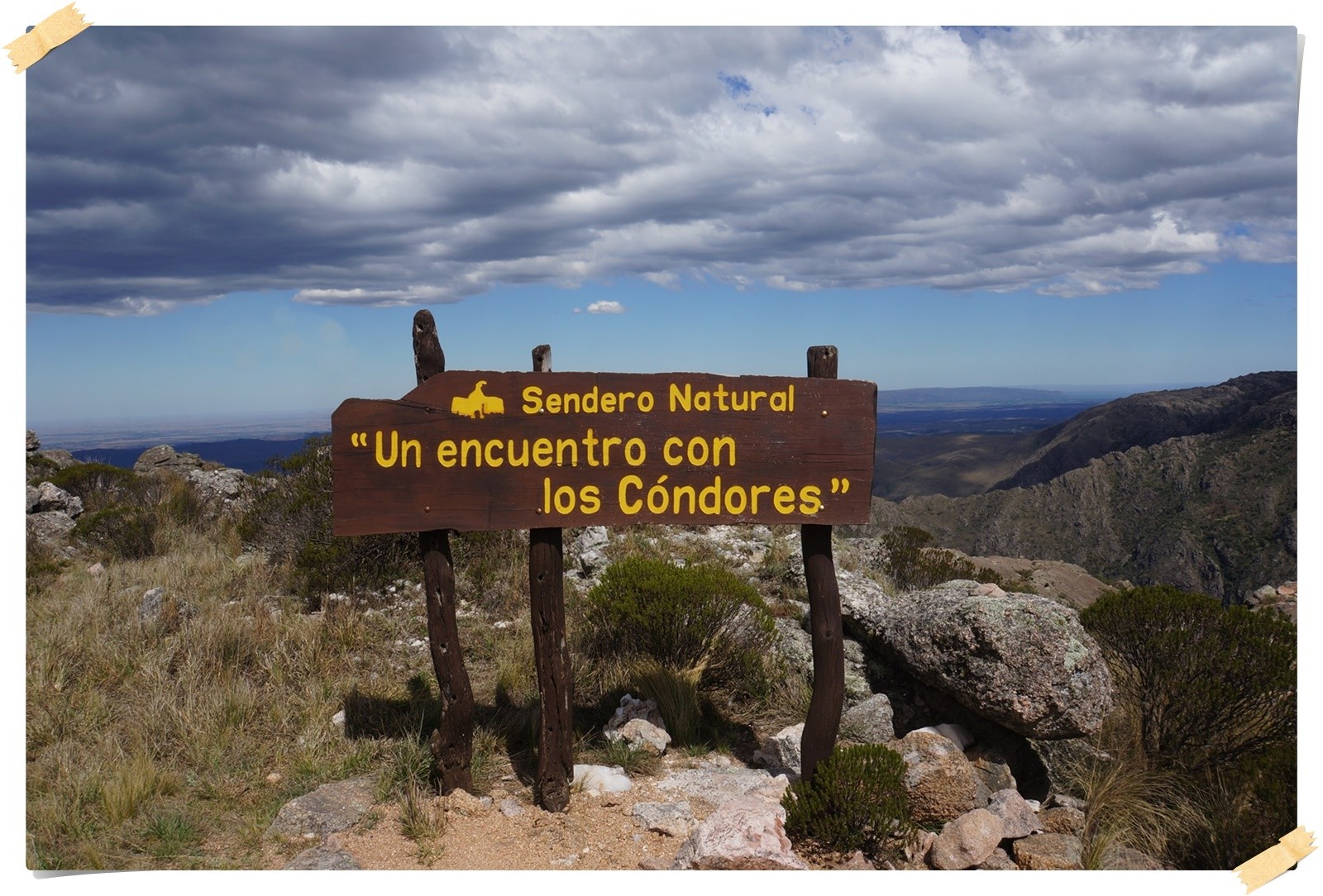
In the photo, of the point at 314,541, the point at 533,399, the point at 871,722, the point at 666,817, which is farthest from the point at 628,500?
the point at 314,541

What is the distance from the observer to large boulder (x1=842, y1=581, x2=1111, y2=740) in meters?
4.95

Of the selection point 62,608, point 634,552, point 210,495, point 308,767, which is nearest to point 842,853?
point 308,767

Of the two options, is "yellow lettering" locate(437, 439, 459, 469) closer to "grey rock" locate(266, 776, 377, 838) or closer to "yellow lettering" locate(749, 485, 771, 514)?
"yellow lettering" locate(749, 485, 771, 514)

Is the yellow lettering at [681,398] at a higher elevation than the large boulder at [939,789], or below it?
higher

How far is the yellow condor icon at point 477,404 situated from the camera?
4.56 m

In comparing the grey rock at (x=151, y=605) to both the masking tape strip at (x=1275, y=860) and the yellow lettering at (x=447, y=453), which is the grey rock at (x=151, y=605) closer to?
the yellow lettering at (x=447, y=453)

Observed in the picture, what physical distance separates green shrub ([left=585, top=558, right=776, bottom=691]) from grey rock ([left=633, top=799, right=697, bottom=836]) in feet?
5.61

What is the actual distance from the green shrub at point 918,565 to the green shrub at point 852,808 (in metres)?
6.38

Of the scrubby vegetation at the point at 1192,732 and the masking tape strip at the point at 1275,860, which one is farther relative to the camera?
the scrubby vegetation at the point at 1192,732

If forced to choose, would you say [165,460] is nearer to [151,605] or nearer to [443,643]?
[151,605]

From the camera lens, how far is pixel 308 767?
4.92 m

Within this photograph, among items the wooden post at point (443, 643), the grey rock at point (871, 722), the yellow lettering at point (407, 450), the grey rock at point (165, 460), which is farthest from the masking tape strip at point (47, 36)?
the grey rock at point (165, 460)

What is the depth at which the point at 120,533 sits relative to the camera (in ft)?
36.0

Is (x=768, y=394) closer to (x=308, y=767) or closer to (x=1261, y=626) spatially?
(x=308, y=767)
